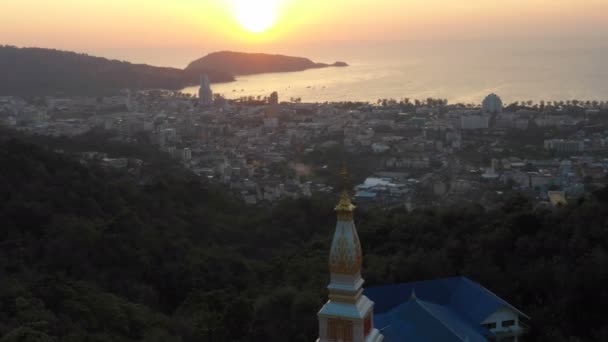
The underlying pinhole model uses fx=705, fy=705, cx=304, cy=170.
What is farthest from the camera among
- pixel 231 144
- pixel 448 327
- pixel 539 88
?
pixel 539 88

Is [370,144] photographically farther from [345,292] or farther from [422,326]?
[345,292]

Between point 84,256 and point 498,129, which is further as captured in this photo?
point 498,129

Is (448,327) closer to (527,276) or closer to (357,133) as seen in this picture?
(527,276)

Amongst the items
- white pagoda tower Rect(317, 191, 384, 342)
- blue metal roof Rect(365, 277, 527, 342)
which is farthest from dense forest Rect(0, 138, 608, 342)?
white pagoda tower Rect(317, 191, 384, 342)

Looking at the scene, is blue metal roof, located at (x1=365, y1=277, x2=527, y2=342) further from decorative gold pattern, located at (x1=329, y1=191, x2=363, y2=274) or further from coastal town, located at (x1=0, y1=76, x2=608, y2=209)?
coastal town, located at (x1=0, y1=76, x2=608, y2=209)

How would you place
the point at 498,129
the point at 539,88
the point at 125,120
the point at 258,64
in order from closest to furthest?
the point at 498,129 → the point at 125,120 → the point at 539,88 → the point at 258,64

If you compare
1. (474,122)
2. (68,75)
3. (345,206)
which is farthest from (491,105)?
(68,75)

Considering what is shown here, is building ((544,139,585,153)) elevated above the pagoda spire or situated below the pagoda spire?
below

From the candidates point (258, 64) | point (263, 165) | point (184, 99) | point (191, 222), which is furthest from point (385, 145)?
point (258, 64)

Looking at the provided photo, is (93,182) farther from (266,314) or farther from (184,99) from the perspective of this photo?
(184,99)
